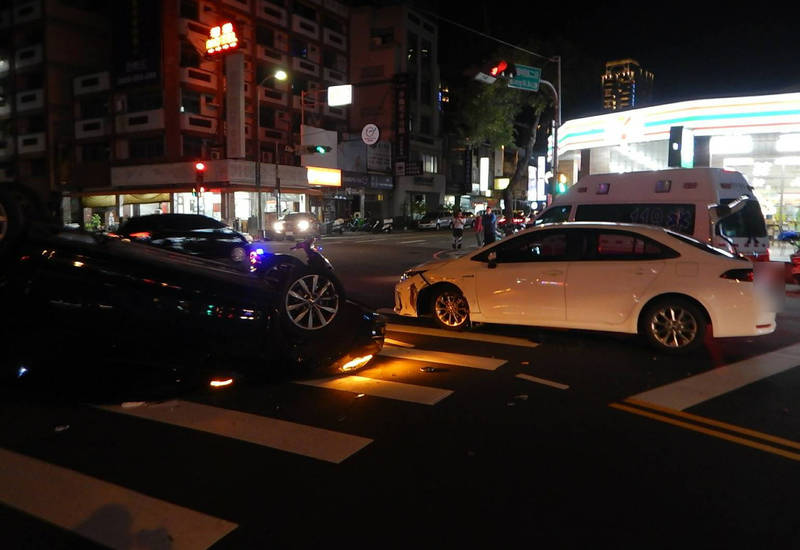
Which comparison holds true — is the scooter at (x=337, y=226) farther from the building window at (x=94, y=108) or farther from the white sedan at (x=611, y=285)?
the white sedan at (x=611, y=285)

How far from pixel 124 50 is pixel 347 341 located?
40193mm

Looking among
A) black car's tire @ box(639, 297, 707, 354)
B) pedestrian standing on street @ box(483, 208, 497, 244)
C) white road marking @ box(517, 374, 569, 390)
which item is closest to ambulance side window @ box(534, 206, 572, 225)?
black car's tire @ box(639, 297, 707, 354)

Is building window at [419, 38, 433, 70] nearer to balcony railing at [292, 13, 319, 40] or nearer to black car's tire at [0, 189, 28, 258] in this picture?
balcony railing at [292, 13, 319, 40]

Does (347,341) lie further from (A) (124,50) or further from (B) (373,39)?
(B) (373,39)

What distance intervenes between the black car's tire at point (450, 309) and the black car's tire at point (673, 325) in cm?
227

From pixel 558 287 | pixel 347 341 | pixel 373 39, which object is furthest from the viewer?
pixel 373 39

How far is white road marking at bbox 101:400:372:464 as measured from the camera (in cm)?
440

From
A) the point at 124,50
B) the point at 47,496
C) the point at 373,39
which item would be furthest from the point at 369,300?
the point at 373,39

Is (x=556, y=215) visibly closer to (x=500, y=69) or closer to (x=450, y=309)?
(x=450, y=309)

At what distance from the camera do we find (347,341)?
20.4 feet

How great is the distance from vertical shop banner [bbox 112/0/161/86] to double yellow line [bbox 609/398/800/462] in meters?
39.1

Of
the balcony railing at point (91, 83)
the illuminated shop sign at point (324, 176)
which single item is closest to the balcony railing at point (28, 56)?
the balcony railing at point (91, 83)

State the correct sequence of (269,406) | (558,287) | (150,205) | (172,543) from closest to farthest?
(172,543) < (269,406) < (558,287) < (150,205)

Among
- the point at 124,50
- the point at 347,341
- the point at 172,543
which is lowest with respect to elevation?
the point at 172,543
